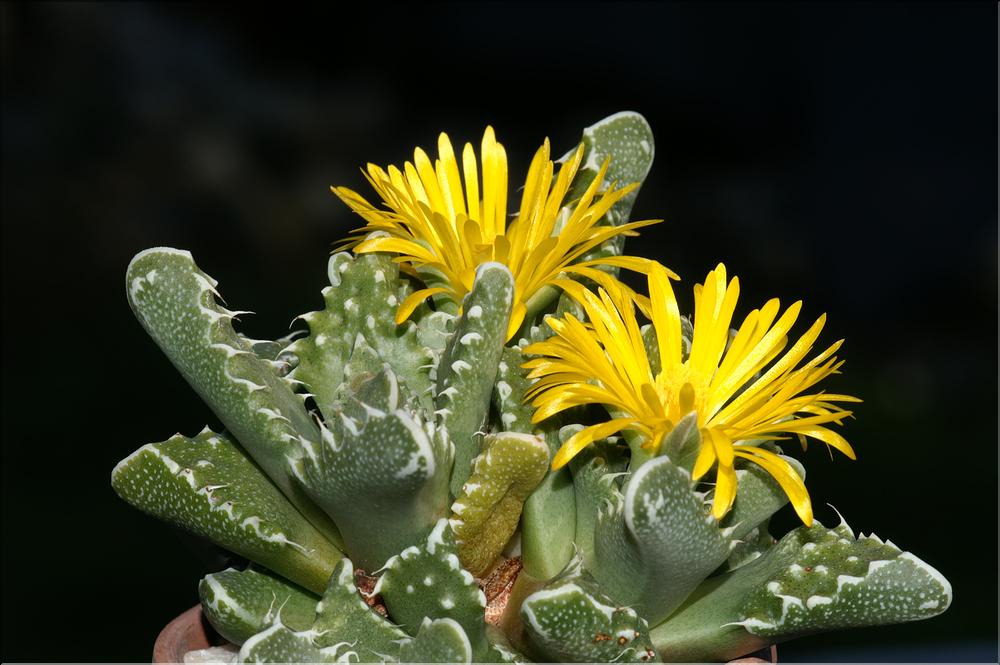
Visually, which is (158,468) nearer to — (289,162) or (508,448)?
(508,448)

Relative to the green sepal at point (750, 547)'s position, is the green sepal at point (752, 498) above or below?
above

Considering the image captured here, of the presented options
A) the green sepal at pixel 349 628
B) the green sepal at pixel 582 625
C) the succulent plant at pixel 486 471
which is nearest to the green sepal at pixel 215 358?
the succulent plant at pixel 486 471

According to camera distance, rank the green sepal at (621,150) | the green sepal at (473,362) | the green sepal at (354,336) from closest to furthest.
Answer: the green sepal at (473,362) → the green sepal at (354,336) → the green sepal at (621,150)

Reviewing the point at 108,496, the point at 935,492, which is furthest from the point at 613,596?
the point at 935,492

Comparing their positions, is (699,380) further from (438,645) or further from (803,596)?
(438,645)

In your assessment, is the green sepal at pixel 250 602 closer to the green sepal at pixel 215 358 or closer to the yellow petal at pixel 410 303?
the green sepal at pixel 215 358

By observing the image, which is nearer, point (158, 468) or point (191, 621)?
point (158, 468)

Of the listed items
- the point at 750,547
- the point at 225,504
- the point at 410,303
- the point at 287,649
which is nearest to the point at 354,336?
the point at 410,303
